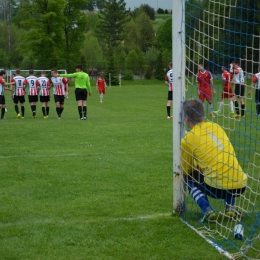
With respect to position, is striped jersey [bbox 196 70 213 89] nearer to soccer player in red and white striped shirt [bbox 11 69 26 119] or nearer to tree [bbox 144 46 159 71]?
soccer player in red and white striped shirt [bbox 11 69 26 119]

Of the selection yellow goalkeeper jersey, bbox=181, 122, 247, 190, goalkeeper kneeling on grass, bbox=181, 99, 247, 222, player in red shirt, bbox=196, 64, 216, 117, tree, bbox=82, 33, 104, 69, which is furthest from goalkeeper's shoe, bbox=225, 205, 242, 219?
tree, bbox=82, 33, 104, 69

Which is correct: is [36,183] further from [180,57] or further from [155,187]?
[180,57]

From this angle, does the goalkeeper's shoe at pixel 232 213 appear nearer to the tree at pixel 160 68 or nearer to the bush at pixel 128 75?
the tree at pixel 160 68

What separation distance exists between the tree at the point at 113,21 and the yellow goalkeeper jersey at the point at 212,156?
9298 cm

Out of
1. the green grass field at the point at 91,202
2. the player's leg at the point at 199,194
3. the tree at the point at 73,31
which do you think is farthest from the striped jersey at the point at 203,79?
the tree at the point at 73,31

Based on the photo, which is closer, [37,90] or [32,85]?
[32,85]

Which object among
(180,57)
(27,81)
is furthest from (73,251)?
(27,81)

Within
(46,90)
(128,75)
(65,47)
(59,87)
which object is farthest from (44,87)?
(65,47)

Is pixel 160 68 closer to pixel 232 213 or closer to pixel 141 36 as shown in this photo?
pixel 141 36

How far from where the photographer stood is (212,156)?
19.1 ft

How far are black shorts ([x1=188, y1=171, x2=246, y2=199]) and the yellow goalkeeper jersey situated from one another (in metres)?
0.06

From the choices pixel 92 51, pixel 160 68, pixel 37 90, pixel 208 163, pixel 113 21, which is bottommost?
pixel 160 68

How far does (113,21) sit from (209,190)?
94623 millimetres

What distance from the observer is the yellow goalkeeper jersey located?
18.9ft
